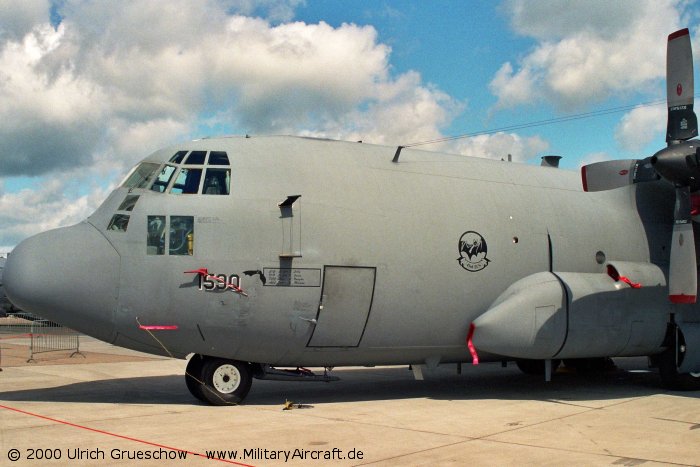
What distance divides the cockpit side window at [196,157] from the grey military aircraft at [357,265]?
0.04 meters

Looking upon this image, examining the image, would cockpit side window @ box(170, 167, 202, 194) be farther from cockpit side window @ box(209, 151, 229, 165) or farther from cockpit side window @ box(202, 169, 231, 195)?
cockpit side window @ box(209, 151, 229, 165)

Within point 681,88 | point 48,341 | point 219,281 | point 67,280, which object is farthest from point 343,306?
point 48,341

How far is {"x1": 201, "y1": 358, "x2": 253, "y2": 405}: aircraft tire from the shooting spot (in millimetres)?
13445

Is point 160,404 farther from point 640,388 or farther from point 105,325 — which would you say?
point 640,388

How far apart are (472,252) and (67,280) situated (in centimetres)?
800

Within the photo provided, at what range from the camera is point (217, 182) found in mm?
13438

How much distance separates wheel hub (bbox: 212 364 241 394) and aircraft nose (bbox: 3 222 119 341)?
7.06 feet

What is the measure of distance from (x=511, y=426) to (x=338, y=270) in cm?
430

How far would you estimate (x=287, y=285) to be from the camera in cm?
1327

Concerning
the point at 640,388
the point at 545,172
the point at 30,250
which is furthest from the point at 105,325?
the point at 640,388

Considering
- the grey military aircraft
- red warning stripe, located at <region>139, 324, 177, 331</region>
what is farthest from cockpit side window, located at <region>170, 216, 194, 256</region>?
red warning stripe, located at <region>139, 324, 177, 331</region>

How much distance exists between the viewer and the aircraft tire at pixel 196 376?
13492 millimetres

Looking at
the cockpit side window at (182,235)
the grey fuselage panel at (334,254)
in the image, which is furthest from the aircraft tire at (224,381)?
the cockpit side window at (182,235)

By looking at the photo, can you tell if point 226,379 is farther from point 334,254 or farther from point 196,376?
point 334,254
